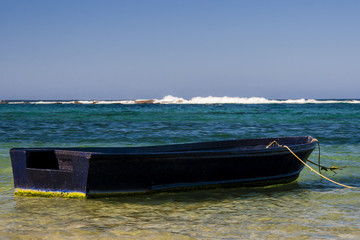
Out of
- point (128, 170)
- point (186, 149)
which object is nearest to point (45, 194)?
point (128, 170)

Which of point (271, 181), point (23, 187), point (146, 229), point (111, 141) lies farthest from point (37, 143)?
point (146, 229)

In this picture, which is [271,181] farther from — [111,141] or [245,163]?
[111,141]

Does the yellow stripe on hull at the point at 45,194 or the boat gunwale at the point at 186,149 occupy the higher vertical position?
the boat gunwale at the point at 186,149

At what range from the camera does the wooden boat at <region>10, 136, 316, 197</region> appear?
247 inches

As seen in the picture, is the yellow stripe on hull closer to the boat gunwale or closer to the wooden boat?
the wooden boat

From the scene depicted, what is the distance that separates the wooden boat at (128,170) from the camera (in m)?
6.27

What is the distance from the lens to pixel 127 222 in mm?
5426

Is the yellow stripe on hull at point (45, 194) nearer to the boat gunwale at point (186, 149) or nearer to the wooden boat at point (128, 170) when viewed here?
the wooden boat at point (128, 170)

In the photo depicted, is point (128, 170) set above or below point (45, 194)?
above

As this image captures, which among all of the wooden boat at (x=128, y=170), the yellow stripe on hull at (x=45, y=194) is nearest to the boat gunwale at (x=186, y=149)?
the wooden boat at (x=128, y=170)

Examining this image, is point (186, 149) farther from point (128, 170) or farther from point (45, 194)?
point (45, 194)

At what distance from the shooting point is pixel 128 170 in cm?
641

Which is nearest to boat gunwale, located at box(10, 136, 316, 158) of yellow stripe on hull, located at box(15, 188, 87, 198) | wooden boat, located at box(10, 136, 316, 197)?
wooden boat, located at box(10, 136, 316, 197)

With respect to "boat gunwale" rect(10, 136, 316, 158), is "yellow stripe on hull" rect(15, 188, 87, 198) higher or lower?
lower
